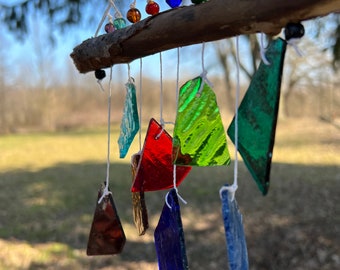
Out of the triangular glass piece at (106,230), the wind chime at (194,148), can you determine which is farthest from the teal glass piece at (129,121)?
the triangular glass piece at (106,230)

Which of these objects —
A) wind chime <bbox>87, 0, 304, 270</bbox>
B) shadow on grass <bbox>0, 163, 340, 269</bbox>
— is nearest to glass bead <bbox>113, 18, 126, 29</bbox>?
wind chime <bbox>87, 0, 304, 270</bbox>

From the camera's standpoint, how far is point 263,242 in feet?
8.23

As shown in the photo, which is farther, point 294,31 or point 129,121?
point 129,121

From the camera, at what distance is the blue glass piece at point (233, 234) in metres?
0.48

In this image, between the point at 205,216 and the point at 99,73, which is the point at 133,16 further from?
the point at 205,216

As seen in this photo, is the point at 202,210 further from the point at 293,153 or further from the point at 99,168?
the point at 293,153

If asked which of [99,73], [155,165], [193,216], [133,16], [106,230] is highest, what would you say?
[133,16]

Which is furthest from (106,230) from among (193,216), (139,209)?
(193,216)

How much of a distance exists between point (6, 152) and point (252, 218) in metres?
6.79

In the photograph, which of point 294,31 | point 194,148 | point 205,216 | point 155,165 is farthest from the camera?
point 205,216

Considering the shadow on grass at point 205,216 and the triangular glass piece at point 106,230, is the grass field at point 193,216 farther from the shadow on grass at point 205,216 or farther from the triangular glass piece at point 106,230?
the triangular glass piece at point 106,230

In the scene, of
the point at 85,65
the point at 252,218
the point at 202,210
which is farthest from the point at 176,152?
the point at 202,210

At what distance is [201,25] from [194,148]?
171 mm

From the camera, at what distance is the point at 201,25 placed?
0.51 m
